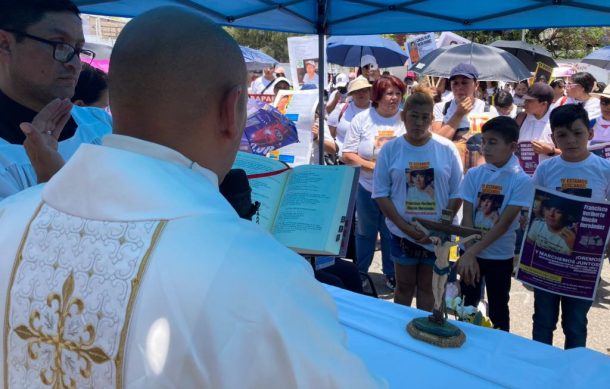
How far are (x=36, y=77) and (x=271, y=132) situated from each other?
5.51 ft

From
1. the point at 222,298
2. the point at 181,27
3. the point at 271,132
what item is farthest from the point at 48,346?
the point at 271,132

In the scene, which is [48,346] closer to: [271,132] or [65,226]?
[65,226]

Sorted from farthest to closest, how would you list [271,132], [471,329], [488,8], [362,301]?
[271,132], [488,8], [362,301], [471,329]

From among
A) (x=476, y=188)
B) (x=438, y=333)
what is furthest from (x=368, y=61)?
(x=438, y=333)

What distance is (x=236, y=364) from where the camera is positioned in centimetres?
70

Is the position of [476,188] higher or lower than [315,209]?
lower

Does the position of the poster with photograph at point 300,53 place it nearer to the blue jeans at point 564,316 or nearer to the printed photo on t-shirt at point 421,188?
the printed photo on t-shirt at point 421,188

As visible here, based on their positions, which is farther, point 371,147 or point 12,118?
point 371,147

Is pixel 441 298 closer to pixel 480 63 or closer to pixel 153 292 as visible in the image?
pixel 153 292

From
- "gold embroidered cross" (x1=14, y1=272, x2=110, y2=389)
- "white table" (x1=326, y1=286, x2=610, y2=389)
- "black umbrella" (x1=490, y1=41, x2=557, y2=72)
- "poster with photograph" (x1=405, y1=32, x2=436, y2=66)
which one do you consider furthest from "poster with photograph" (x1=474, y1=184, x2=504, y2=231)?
"black umbrella" (x1=490, y1=41, x2=557, y2=72)

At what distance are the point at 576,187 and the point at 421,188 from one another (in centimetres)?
84

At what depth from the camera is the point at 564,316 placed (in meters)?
2.86

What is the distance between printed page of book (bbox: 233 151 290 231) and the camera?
1.91m

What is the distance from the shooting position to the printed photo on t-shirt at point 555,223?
101 inches
